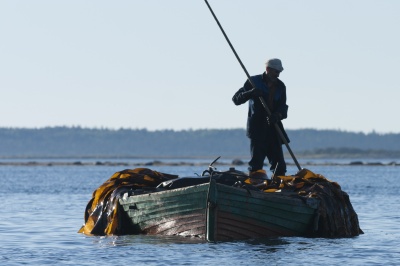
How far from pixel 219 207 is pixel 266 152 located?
367cm

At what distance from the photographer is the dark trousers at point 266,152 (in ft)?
75.5

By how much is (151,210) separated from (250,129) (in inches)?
118

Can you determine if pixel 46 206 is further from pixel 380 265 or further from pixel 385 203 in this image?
pixel 380 265

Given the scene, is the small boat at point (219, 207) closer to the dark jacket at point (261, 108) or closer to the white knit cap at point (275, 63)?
the dark jacket at point (261, 108)

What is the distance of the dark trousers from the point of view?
23.0m

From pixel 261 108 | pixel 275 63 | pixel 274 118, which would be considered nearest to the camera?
pixel 274 118

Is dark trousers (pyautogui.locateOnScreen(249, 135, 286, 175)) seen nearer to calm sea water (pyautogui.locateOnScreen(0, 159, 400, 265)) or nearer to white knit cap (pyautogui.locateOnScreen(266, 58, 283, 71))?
white knit cap (pyautogui.locateOnScreen(266, 58, 283, 71))

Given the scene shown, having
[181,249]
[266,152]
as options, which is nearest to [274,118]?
[266,152]

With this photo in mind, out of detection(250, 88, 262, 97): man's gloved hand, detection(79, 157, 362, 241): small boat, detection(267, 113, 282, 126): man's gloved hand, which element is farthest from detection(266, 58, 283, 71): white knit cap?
detection(79, 157, 362, 241): small boat

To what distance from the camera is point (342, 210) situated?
22156 mm

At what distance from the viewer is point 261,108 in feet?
75.1

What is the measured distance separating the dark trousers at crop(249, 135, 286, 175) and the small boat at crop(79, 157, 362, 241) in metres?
0.74

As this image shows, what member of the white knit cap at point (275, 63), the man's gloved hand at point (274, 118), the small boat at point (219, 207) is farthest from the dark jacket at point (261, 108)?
Result: the small boat at point (219, 207)

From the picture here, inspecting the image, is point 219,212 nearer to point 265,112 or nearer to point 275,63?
point 265,112
